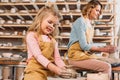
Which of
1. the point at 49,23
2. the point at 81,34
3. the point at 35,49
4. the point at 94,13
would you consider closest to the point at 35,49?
the point at 35,49

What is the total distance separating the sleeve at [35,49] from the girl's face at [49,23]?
0.22 ft

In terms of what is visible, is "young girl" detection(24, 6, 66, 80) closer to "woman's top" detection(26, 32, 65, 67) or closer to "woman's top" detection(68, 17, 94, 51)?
"woman's top" detection(26, 32, 65, 67)

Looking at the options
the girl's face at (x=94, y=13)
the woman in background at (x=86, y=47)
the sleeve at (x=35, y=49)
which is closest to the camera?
the sleeve at (x=35, y=49)

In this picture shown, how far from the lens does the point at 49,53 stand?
4.70ft

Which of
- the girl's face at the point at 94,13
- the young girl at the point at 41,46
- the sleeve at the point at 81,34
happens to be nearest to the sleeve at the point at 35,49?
the young girl at the point at 41,46

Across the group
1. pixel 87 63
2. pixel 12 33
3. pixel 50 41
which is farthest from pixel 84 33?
pixel 12 33

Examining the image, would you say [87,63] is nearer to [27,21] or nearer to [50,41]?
[50,41]

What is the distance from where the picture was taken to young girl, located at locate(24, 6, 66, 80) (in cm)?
135

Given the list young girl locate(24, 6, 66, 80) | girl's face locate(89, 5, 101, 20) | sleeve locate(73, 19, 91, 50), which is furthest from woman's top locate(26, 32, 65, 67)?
girl's face locate(89, 5, 101, 20)

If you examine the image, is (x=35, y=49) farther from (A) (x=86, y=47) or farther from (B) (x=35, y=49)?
(A) (x=86, y=47)

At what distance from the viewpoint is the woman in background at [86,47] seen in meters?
2.06

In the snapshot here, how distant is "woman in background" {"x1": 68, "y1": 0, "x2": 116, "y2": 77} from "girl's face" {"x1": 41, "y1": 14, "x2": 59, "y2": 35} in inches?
27.5

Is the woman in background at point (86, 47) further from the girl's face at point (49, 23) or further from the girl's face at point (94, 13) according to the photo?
the girl's face at point (49, 23)

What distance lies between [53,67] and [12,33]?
6.82 meters
